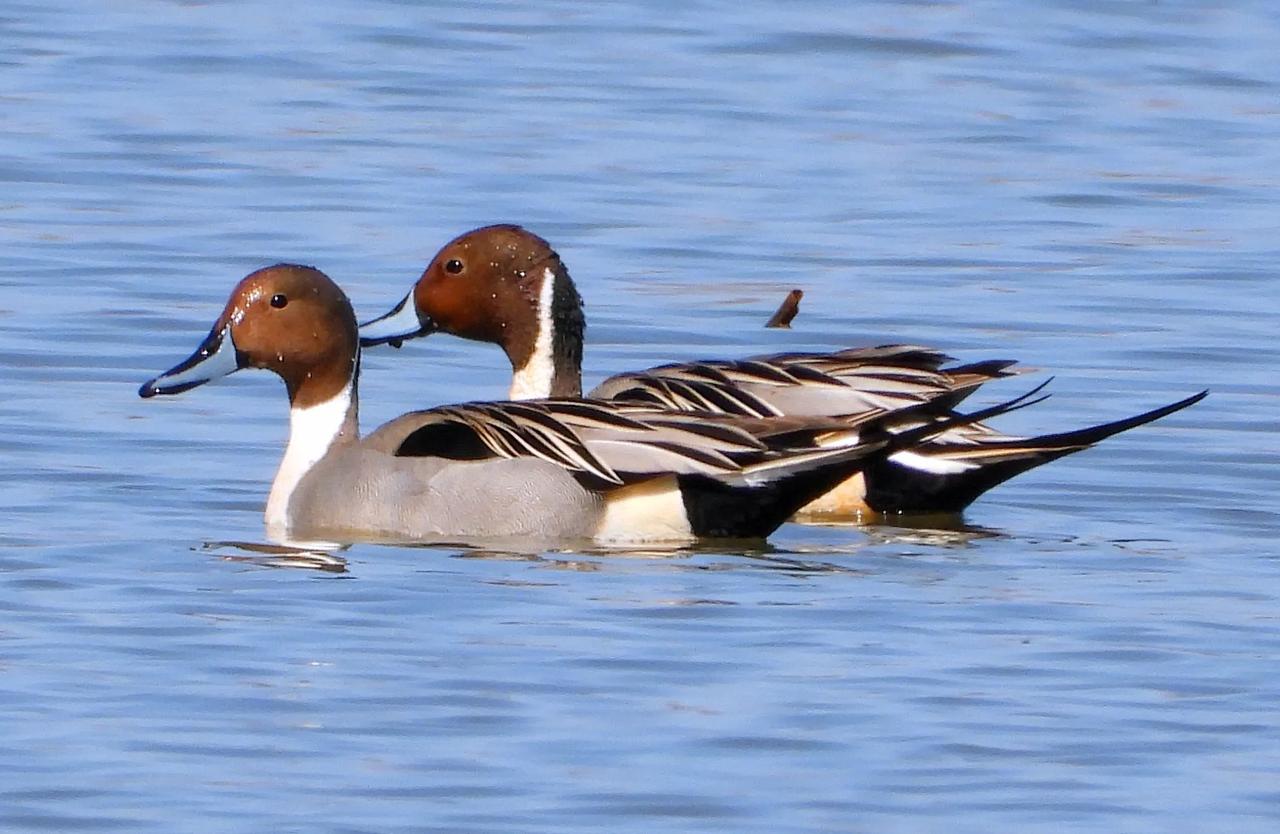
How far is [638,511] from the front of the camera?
28.7ft

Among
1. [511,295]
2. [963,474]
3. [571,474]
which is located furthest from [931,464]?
[511,295]

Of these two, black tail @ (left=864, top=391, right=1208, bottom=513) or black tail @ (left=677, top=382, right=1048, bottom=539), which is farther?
black tail @ (left=864, top=391, right=1208, bottom=513)

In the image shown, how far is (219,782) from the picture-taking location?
20.3ft

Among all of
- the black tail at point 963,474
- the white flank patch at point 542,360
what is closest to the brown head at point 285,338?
the white flank patch at point 542,360

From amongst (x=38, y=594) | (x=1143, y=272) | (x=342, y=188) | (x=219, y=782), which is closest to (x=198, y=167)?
(x=342, y=188)

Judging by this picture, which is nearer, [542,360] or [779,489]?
[779,489]

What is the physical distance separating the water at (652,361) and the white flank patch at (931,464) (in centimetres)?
18

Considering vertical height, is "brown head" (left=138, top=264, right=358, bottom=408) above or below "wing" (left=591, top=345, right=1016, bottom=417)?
above

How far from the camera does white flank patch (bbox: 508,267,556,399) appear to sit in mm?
9695

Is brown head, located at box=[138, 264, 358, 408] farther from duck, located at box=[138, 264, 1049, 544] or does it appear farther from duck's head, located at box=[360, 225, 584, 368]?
duck's head, located at box=[360, 225, 584, 368]

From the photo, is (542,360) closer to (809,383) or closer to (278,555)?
(809,383)

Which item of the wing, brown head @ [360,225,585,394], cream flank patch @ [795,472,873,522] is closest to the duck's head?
brown head @ [360,225,585,394]

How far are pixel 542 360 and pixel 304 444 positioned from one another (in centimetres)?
101

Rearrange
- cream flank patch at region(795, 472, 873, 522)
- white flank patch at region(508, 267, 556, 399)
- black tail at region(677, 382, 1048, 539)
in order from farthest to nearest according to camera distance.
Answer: white flank patch at region(508, 267, 556, 399) < cream flank patch at region(795, 472, 873, 522) < black tail at region(677, 382, 1048, 539)
